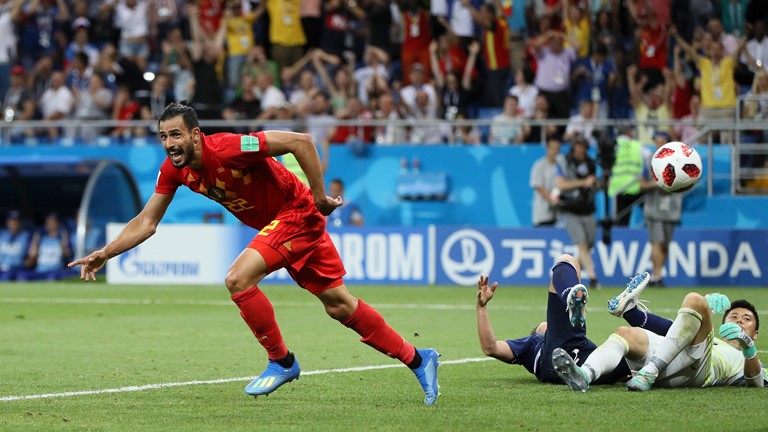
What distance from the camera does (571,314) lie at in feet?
26.2

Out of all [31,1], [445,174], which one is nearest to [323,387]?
[445,174]

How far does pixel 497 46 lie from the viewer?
23.5m

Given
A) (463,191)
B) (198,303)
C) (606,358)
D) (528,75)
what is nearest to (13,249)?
(198,303)

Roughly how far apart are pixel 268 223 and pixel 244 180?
1.24 ft

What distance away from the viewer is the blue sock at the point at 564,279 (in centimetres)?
816

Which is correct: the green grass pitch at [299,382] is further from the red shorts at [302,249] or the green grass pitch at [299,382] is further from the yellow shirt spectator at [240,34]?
the yellow shirt spectator at [240,34]

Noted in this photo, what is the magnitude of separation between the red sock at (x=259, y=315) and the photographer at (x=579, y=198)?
11547 millimetres

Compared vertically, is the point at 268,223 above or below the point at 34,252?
above

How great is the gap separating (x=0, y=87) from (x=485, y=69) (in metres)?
10.1

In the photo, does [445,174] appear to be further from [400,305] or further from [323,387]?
[323,387]

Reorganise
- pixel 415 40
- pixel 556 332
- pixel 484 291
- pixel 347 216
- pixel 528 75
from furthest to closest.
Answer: pixel 415 40
pixel 528 75
pixel 347 216
pixel 556 332
pixel 484 291

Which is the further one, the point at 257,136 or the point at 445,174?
the point at 445,174

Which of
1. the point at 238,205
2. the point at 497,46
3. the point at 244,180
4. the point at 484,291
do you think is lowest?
the point at 484,291

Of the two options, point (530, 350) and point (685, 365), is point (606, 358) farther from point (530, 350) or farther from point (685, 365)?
point (530, 350)
